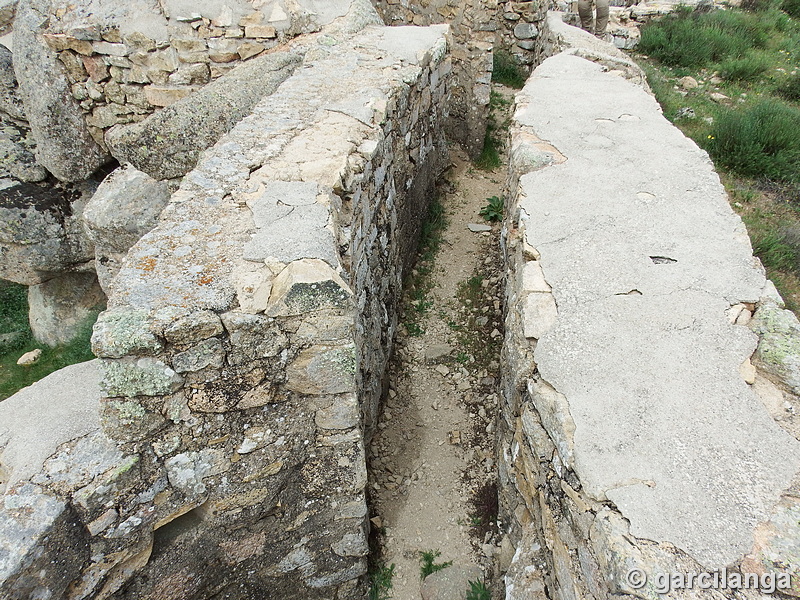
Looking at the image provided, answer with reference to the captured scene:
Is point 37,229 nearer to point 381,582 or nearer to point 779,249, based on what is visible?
point 381,582

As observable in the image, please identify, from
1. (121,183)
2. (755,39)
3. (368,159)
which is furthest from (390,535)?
(755,39)

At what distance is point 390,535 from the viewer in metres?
3.08

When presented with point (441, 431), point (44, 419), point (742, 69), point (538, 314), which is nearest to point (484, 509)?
point (441, 431)

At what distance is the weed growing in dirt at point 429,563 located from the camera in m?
2.90

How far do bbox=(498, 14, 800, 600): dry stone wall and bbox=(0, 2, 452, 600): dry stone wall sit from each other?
0.80 m

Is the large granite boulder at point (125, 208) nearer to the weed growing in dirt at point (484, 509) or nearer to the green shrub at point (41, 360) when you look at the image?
the green shrub at point (41, 360)

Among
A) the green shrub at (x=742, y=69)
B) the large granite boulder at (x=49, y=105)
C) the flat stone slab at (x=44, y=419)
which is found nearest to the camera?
the flat stone slab at (x=44, y=419)

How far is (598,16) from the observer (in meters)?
7.59

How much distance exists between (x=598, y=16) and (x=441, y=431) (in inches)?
270

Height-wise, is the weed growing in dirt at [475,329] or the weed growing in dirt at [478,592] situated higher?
the weed growing in dirt at [475,329]

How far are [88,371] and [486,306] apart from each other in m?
2.84

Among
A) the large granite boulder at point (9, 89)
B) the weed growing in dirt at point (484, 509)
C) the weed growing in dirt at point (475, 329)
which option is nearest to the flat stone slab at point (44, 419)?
the weed growing in dirt at point (484, 509)

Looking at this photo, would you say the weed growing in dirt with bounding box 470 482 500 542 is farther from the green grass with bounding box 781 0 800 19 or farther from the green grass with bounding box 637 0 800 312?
the green grass with bounding box 781 0 800 19

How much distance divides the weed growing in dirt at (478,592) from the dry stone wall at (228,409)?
0.57m
